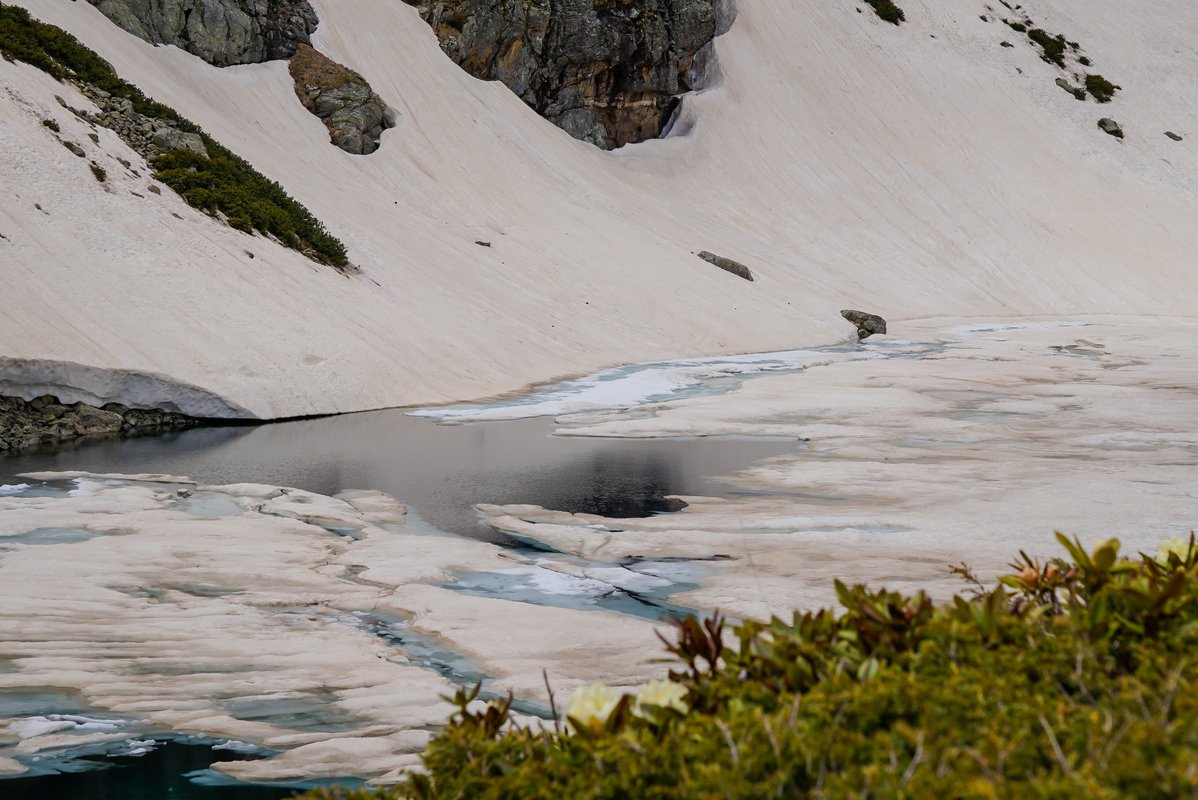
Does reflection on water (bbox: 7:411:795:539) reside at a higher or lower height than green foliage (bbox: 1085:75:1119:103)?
lower

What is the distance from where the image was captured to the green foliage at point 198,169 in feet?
69.8

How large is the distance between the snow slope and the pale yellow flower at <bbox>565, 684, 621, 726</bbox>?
1382 centimetres

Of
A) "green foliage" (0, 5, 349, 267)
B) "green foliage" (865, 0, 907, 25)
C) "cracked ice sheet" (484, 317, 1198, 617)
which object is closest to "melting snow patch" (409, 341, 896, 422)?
"cracked ice sheet" (484, 317, 1198, 617)

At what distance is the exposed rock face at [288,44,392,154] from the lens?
31.8 meters

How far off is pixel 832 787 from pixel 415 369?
57.8ft

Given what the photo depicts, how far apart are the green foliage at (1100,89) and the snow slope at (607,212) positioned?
0.61m

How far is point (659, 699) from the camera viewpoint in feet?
8.43

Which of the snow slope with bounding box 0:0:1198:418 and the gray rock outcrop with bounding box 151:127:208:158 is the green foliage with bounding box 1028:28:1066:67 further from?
the gray rock outcrop with bounding box 151:127:208:158

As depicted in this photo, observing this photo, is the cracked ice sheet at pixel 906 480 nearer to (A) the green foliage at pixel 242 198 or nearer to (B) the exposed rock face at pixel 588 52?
Answer: (A) the green foliage at pixel 242 198

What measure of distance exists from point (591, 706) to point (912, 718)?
2.35 feet

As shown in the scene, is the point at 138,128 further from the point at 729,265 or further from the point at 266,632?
the point at 266,632

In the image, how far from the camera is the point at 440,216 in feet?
101

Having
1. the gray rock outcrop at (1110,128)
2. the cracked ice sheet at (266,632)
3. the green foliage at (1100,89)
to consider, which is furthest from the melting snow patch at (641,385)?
the green foliage at (1100,89)

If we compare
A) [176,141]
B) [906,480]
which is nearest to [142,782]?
[906,480]
